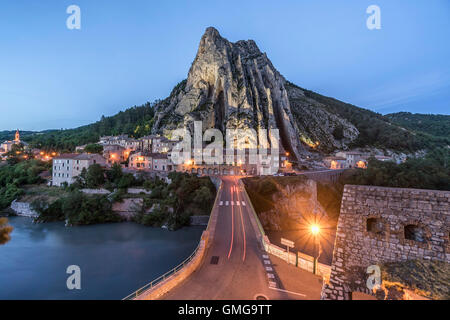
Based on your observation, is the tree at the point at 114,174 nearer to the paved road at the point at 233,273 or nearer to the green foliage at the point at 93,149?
the green foliage at the point at 93,149

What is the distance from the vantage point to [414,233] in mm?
4430

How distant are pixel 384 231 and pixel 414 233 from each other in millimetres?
511

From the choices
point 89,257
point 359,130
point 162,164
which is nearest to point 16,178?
point 162,164

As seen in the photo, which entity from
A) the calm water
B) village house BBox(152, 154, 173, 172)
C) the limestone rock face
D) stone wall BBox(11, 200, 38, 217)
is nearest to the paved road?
the calm water

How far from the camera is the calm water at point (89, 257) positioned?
14781 millimetres

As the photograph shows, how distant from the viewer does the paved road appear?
713 cm

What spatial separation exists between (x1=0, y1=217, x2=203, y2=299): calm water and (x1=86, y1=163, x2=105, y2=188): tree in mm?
7335

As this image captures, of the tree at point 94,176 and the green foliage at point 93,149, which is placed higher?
the green foliage at point 93,149

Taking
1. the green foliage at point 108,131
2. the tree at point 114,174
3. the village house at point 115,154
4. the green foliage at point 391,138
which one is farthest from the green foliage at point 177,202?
the green foliage at point 391,138

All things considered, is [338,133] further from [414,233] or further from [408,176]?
[414,233]

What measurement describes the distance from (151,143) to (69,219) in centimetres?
3300

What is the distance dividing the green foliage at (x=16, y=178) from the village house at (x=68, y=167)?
14.7ft
